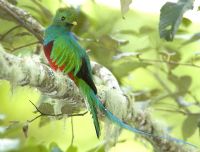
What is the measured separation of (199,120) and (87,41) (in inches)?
25.1

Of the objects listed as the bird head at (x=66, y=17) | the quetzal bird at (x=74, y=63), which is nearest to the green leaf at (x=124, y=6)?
the quetzal bird at (x=74, y=63)

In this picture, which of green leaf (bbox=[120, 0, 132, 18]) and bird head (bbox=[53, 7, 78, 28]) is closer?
green leaf (bbox=[120, 0, 132, 18])

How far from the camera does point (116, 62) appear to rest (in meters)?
2.95

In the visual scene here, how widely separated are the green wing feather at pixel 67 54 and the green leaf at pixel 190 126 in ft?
2.68

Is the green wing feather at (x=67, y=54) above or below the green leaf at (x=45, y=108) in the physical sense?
above

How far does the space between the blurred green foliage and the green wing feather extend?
14 centimetres

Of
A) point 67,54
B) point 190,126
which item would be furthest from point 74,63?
point 190,126

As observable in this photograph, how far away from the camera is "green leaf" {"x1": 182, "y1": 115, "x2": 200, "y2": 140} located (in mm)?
2529

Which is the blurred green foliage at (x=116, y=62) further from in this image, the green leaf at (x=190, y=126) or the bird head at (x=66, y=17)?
the bird head at (x=66, y=17)

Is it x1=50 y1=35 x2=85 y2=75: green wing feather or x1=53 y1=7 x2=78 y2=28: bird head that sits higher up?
x1=53 y1=7 x2=78 y2=28: bird head

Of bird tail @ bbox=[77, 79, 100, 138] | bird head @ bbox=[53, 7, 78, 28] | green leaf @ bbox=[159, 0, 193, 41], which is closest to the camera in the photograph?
bird tail @ bbox=[77, 79, 100, 138]

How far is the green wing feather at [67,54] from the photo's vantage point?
6.22 feet

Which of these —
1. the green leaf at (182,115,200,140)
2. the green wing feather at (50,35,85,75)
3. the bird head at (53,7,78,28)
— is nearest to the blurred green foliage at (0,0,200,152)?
the green leaf at (182,115,200,140)

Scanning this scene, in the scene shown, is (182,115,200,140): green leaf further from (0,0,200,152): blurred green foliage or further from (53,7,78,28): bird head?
(53,7,78,28): bird head
